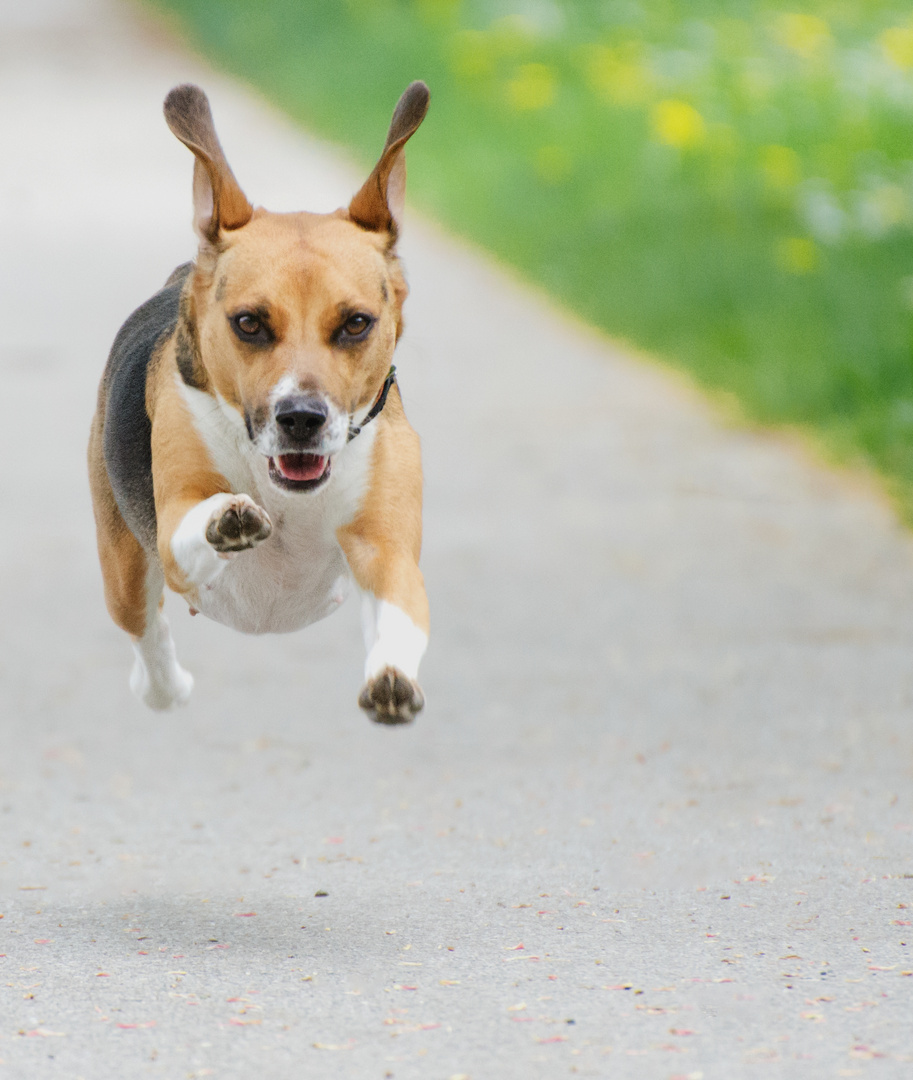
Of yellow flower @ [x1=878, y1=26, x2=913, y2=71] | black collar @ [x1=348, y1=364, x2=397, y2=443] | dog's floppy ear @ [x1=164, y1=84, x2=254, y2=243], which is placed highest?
yellow flower @ [x1=878, y1=26, x2=913, y2=71]

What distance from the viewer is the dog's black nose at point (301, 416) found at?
4094 millimetres

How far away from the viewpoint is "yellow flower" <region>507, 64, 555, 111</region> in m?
19.4

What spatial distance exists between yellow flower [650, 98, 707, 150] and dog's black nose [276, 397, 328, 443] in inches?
489

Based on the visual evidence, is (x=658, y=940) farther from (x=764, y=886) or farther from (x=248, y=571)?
(x=248, y=571)

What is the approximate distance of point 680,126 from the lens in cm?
1600

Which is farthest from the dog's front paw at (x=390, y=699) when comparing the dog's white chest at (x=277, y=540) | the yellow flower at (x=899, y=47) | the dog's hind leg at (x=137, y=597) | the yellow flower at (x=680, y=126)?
the yellow flower at (x=899, y=47)

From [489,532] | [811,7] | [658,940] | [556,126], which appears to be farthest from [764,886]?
[811,7]

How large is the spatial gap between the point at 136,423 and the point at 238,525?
1.02m

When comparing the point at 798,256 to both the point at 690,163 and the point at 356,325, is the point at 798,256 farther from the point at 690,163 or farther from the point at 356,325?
the point at 356,325

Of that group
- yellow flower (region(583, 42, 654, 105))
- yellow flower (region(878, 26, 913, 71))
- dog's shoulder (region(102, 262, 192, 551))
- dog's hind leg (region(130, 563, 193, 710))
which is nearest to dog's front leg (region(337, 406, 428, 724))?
dog's shoulder (region(102, 262, 192, 551))

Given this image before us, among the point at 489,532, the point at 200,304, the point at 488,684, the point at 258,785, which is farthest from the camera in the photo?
the point at 489,532

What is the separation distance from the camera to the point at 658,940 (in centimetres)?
497

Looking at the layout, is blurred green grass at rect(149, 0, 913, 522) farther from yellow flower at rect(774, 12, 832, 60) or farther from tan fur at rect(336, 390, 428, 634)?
tan fur at rect(336, 390, 428, 634)

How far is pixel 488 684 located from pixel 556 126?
1182 centimetres
